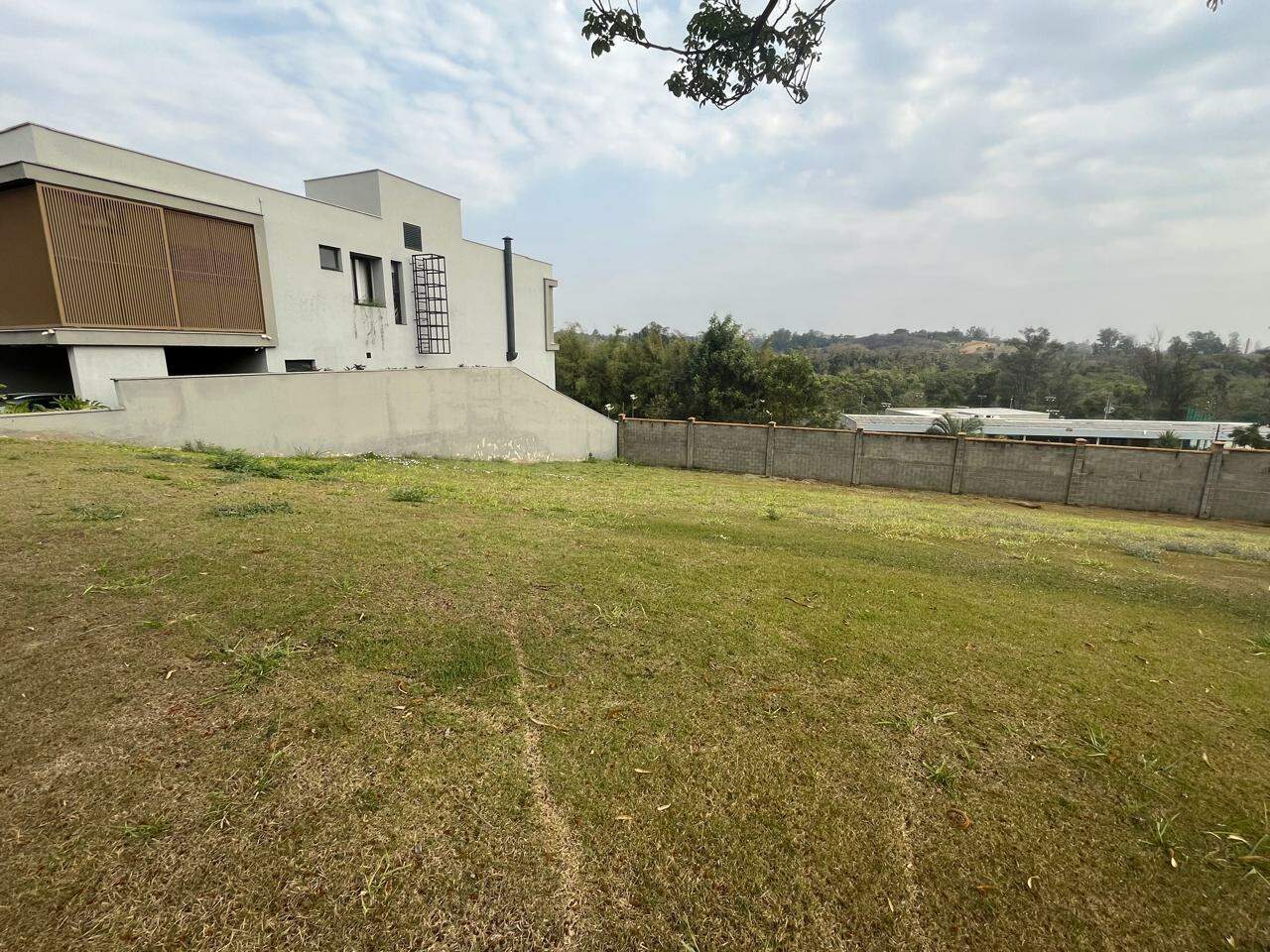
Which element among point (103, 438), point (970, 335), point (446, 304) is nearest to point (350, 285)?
point (446, 304)

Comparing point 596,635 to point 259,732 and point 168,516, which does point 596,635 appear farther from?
point 168,516

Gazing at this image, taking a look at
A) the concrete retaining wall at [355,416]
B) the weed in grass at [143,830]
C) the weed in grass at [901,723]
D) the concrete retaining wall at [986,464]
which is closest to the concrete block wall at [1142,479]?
the concrete retaining wall at [986,464]

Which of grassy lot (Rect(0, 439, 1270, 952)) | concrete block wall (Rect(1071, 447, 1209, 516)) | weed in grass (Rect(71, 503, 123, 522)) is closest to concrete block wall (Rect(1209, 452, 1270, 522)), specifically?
concrete block wall (Rect(1071, 447, 1209, 516))

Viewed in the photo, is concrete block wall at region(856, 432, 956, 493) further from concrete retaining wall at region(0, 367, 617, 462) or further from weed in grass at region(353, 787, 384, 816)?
weed in grass at region(353, 787, 384, 816)

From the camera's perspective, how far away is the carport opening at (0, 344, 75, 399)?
43.2ft

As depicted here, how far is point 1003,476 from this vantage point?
17250 mm

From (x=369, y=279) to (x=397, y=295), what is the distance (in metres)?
1.05

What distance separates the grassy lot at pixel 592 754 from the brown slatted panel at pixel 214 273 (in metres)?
10.8

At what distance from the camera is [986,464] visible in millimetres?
17344

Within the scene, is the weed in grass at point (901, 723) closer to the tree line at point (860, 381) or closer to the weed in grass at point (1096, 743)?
the weed in grass at point (1096, 743)

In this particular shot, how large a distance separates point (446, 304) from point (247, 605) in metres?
20.1

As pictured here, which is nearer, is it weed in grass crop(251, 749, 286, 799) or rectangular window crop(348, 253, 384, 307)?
weed in grass crop(251, 749, 286, 799)

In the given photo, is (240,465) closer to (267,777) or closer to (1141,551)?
(267,777)

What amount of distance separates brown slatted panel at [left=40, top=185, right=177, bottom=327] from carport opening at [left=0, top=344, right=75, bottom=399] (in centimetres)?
284
